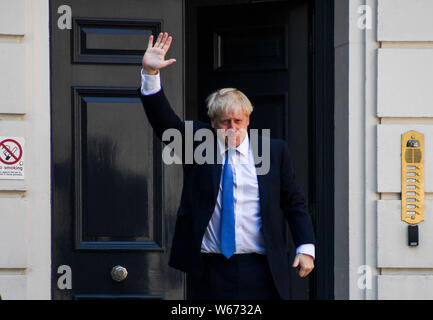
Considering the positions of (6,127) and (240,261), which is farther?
(6,127)

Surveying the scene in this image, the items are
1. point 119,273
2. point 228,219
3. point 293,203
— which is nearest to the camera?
point 228,219

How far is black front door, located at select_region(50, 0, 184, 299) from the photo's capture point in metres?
5.46

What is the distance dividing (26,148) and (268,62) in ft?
6.76

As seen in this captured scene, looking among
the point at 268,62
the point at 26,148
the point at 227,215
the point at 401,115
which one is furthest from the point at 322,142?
the point at 26,148

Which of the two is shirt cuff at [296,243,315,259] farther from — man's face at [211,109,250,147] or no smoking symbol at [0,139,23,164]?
no smoking symbol at [0,139,23,164]

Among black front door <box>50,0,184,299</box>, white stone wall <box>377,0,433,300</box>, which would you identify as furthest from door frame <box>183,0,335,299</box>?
black front door <box>50,0,184,299</box>

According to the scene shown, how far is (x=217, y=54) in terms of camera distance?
624cm

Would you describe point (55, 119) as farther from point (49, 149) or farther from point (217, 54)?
point (217, 54)

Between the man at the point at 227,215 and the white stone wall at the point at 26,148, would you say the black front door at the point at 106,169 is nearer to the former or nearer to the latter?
the white stone wall at the point at 26,148

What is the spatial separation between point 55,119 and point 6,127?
0.38m

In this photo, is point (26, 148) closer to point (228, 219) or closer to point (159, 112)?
point (159, 112)

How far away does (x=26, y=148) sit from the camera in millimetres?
5246

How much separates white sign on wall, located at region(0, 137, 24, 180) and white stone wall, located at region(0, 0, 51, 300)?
4 cm
